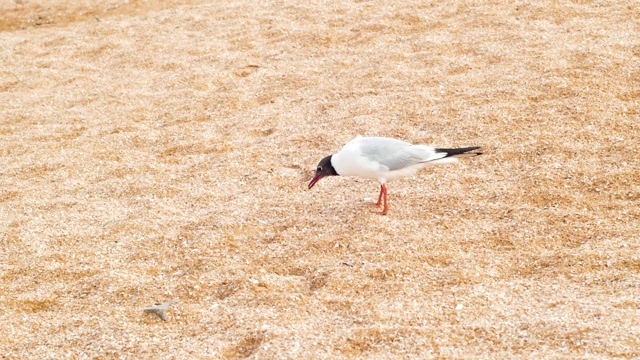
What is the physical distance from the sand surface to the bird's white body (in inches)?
9.6

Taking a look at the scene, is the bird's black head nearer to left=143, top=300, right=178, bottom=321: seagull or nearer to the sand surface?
the sand surface

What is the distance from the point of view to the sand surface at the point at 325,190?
2.76 m

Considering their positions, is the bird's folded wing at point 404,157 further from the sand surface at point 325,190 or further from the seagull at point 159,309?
the seagull at point 159,309

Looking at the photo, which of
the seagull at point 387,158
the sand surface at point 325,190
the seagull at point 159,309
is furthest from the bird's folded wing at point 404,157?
the seagull at point 159,309

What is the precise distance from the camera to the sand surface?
2.76 m

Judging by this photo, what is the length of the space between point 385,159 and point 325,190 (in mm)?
622

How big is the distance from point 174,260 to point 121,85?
2.92m

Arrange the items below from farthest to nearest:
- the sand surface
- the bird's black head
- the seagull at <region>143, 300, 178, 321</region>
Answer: the bird's black head, the seagull at <region>143, 300, 178, 321</region>, the sand surface

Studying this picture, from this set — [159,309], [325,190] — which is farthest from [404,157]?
[159,309]

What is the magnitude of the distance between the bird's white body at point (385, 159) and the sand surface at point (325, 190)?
0.24 meters

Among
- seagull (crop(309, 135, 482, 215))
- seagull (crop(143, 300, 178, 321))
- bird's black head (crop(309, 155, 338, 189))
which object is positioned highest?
seagull (crop(309, 135, 482, 215))

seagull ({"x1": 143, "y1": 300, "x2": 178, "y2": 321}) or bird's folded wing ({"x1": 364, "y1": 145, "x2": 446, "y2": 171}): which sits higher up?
bird's folded wing ({"x1": 364, "y1": 145, "x2": 446, "y2": 171})

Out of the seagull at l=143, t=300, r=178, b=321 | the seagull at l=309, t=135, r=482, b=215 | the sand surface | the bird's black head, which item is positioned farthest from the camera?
the bird's black head

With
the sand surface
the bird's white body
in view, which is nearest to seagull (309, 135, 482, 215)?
the bird's white body
